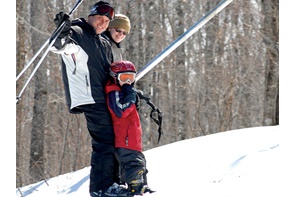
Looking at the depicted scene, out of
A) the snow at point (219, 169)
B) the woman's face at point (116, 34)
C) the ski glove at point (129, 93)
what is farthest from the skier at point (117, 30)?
the snow at point (219, 169)

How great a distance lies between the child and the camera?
158 inches

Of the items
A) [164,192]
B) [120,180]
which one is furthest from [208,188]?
[120,180]

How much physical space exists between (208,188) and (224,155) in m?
1.23

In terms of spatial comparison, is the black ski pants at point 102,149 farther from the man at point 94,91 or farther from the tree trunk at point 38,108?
the tree trunk at point 38,108

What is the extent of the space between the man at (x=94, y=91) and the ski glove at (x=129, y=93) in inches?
6.9

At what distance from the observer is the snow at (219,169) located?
364 cm

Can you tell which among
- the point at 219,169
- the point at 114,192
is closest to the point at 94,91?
the point at 114,192

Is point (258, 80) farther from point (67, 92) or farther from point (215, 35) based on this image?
point (67, 92)

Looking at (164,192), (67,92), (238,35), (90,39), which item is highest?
(238,35)

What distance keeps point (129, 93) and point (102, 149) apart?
1.53 feet

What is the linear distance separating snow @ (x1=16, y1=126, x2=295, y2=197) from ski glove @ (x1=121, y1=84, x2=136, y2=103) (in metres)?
0.70

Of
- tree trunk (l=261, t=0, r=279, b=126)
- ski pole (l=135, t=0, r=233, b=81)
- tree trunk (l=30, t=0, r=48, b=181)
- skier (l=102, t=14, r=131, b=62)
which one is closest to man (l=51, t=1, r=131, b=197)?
skier (l=102, t=14, r=131, b=62)

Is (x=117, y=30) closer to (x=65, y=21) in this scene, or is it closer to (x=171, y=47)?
(x=171, y=47)

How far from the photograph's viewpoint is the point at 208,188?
3791mm
